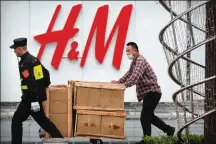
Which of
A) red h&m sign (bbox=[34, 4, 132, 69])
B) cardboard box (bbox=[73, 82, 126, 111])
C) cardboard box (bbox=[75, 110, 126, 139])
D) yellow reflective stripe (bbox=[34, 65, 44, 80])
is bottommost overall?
cardboard box (bbox=[75, 110, 126, 139])

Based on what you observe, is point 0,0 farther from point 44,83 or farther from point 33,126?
point 44,83

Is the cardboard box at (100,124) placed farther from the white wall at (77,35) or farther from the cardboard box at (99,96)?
the white wall at (77,35)

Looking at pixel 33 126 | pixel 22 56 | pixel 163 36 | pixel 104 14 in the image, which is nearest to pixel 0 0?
pixel 104 14

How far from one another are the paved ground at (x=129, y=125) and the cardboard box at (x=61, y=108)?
1.97m

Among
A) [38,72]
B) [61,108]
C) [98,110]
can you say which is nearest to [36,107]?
[61,108]

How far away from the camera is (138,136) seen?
1288cm

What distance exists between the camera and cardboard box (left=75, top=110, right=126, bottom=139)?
372 inches

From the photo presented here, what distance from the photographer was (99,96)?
9.41m

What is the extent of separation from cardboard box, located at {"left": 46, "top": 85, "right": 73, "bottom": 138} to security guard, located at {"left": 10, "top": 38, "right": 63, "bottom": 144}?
5.4 inches

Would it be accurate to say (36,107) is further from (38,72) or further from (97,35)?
(97,35)

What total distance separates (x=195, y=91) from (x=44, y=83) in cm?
269

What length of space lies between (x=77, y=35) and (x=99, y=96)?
286 inches

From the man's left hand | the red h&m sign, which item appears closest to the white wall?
the red h&m sign

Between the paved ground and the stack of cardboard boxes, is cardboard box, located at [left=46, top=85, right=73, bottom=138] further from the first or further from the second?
the paved ground
